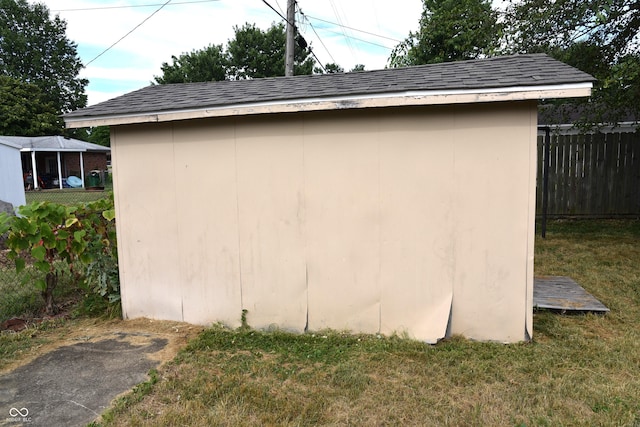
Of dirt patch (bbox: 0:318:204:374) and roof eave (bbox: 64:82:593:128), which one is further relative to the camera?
dirt patch (bbox: 0:318:204:374)

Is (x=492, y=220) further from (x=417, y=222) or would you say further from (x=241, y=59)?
(x=241, y=59)

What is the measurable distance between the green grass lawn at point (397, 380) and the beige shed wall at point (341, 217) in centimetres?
29

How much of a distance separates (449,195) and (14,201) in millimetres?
10855

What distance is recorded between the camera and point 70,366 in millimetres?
3266

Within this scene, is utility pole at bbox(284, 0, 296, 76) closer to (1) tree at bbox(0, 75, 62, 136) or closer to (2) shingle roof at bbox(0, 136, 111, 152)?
(2) shingle roof at bbox(0, 136, 111, 152)

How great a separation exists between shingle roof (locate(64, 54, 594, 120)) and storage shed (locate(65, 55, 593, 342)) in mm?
24

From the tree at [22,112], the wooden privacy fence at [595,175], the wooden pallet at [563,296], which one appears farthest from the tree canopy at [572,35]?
the tree at [22,112]

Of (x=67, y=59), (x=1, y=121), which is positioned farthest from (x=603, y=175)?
(x=67, y=59)

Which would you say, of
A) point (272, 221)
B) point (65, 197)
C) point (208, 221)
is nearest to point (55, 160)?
point (65, 197)

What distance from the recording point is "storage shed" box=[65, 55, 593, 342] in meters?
3.37

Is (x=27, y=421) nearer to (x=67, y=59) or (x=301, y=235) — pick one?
(x=301, y=235)

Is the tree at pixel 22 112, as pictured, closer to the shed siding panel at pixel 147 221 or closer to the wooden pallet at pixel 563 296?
the shed siding panel at pixel 147 221
